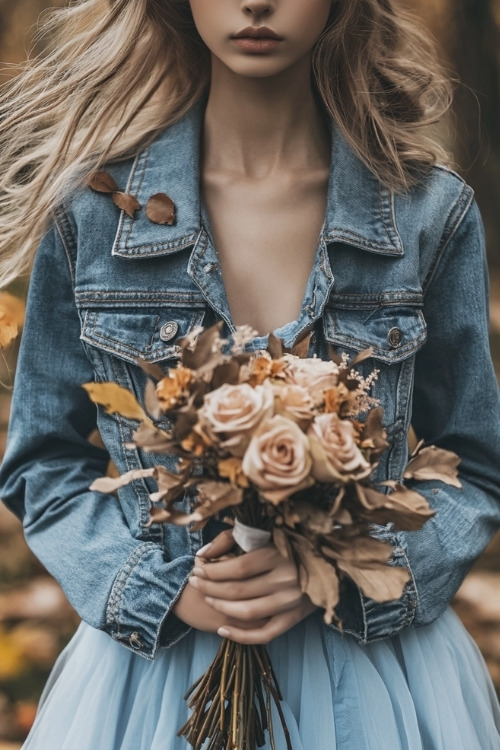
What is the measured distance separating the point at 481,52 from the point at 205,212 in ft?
6.87

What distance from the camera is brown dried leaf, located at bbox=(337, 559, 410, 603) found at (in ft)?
3.94

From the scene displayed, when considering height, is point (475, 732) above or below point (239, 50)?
below

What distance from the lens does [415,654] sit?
158 cm

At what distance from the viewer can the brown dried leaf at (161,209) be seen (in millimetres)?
1642

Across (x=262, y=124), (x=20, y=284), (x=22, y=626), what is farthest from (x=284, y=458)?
(x=22, y=626)

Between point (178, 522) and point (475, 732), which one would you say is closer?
point (178, 522)

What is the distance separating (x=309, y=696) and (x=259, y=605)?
0.67 feet

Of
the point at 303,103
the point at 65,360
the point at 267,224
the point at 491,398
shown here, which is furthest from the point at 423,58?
the point at 65,360

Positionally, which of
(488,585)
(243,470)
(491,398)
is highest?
(243,470)

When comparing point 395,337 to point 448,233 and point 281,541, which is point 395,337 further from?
point 281,541

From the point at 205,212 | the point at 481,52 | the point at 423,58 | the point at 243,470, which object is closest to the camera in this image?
the point at 243,470

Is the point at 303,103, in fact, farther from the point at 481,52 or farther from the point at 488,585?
the point at 488,585

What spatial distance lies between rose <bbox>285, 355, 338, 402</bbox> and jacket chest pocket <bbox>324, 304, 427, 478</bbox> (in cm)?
35

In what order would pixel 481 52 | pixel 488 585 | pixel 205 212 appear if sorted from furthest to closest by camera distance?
pixel 488 585
pixel 481 52
pixel 205 212
